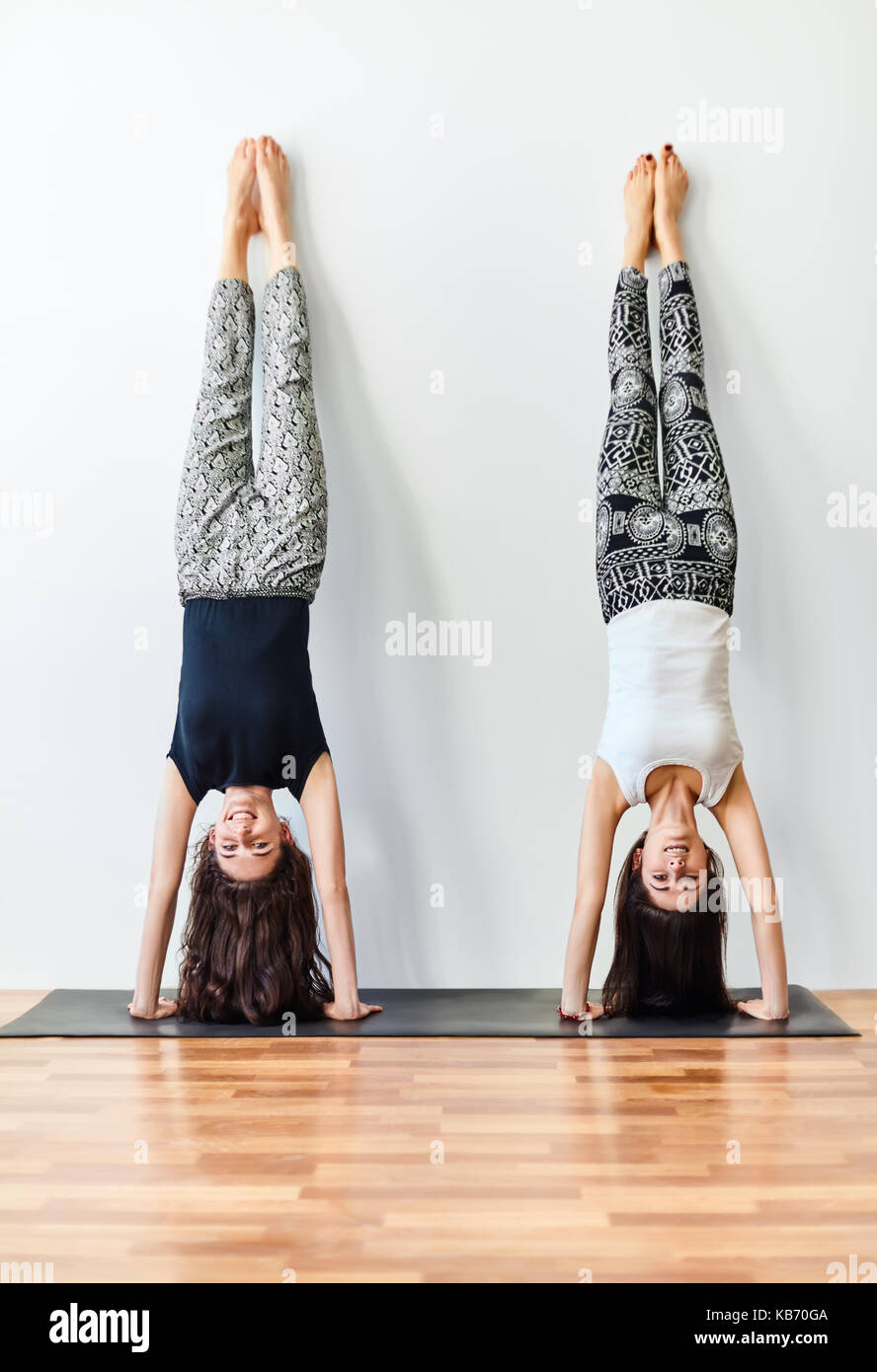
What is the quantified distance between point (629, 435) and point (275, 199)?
1.11 metres

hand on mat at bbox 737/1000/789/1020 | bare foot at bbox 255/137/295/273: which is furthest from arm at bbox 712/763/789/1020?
bare foot at bbox 255/137/295/273

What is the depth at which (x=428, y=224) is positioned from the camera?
306 centimetres

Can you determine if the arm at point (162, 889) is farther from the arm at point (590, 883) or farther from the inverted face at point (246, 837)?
the arm at point (590, 883)

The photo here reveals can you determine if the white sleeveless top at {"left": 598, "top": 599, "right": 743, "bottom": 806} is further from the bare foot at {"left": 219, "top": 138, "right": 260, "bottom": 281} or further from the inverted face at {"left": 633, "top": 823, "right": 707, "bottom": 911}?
the bare foot at {"left": 219, "top": 138, "right": 260, "bottom": 281}

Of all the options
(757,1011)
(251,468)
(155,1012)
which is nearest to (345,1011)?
(155,1012)

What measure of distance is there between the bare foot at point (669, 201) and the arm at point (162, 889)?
1.85 metres

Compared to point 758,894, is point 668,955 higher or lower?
lower

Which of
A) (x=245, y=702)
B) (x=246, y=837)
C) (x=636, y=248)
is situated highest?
(x=636, y=248)

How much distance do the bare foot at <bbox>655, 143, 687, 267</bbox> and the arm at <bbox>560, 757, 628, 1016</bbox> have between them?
1.35m

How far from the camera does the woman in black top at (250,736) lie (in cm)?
273

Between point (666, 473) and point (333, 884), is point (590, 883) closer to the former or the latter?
point (333, 884)

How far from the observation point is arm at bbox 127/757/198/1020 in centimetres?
277

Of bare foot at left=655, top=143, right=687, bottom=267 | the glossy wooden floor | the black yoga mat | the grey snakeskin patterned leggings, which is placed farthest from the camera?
bare foot at left=655, top=143, right=687, bottom=267

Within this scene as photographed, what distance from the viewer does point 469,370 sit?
3.07 meters
